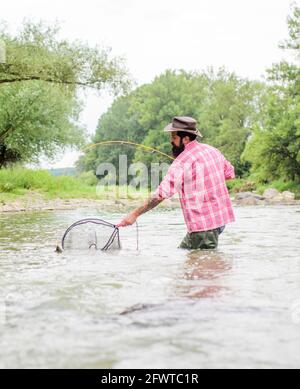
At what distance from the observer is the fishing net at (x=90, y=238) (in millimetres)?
8625

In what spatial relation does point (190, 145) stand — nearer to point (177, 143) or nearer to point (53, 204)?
point (177, 143)

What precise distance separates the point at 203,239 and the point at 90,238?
5.48 feet

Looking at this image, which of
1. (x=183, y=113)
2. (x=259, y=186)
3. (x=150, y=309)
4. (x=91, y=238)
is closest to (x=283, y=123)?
(x=259, y=186)

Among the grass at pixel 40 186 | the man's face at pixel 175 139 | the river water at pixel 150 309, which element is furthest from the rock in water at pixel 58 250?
the grass at pixel 40 186

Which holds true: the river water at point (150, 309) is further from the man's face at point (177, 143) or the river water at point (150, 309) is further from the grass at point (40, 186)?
the grass at point (40, 186)

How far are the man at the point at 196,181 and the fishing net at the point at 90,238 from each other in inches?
52.3

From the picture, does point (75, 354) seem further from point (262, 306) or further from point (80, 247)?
point (80, 247)

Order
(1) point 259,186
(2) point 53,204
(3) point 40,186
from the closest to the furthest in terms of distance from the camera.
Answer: (2) point 53,204, (3) point 40,186, (1) point 259,186

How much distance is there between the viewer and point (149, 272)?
654cm

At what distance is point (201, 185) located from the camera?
7602mm

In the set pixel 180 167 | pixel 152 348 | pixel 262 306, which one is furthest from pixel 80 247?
pixel 152 348

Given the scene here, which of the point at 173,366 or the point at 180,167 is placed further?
the point at 180,167

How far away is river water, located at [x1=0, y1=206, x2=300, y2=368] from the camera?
11.4 feet
